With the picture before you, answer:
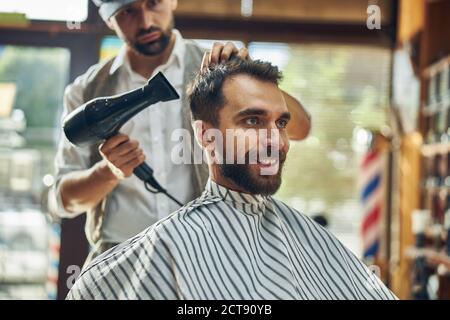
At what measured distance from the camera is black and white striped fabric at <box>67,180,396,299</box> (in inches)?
59.3

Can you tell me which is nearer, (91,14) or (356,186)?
(91,14)

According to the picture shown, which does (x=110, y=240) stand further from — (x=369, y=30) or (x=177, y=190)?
(x=369, y=30)

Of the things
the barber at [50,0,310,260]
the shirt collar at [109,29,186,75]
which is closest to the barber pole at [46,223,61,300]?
the barber at [50,0,310,260]

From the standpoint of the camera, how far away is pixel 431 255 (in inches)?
138

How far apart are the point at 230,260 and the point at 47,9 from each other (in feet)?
2.83

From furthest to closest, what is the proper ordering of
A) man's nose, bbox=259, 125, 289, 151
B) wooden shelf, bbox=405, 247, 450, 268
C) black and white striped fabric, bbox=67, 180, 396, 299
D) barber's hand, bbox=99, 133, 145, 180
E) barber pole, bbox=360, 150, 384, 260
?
wooden shelf, bbox=405, 247, 450, 268
barber pole, bbox=360, 150, 384, 260
barber's hand, bbox=99, 133, 145, 180
man's nose, bbox=259, 125, 289, 151
black and white striped fabric, bbox=67, 180, 396, 299

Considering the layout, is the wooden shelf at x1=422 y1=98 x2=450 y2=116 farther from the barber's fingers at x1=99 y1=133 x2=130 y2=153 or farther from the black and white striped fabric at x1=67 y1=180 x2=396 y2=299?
the barber's fingers at x1=99 y1=133 x2=130 y2=153

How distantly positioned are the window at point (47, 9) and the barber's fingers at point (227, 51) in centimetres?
43

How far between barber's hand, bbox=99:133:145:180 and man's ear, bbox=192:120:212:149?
16 centimetres

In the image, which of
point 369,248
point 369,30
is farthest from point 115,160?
point 369,248

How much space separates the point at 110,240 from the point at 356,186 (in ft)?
3.47

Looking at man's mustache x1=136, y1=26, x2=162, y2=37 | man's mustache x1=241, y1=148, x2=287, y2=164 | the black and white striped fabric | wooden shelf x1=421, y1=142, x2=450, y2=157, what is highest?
man's mustache x1=136, y1=26, x2=162, y2=37

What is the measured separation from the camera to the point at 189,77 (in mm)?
1738

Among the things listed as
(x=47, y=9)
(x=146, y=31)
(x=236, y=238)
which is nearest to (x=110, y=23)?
(x=146, y=31)
